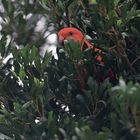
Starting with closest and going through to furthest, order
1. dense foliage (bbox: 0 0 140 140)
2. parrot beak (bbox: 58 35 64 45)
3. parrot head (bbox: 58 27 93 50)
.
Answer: dense foliage (bbox: 0 0 140 140) < parrot head (bbox: 58 27 93 50) < parrot beak (bbox: 58 35 64 45)

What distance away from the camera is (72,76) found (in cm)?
336

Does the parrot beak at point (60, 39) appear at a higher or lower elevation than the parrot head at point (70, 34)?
lower

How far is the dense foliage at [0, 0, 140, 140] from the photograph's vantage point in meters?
3.12

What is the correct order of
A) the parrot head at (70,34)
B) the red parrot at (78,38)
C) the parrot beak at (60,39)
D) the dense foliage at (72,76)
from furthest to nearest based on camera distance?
1. the parrot beak at (60,39)
2. the parrot head at (70,34)
3. the red parrot at (78,38)
4. the dense foliage at (72,76)

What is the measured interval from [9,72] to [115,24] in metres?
0.82

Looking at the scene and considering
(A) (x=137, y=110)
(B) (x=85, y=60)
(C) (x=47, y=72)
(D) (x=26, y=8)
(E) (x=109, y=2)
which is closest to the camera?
(A) (x=137, y=110)

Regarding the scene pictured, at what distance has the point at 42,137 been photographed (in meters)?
3.09

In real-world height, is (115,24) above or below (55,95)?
above

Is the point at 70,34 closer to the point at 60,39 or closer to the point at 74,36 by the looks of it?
the point at 74,36

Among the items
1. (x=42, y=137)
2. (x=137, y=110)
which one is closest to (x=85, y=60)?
(x=42, y=137)

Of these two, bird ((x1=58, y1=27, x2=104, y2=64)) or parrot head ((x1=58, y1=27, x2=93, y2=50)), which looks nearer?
bird ((x1=58, y1=27, x2=104, y2=64))

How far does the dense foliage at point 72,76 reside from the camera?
3117 mm

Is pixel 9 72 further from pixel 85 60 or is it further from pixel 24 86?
pixel 85 60

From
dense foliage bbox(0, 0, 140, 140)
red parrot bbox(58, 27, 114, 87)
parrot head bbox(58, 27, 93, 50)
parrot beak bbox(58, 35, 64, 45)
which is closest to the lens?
dense foliage bbox(0, 0, 140, 140)
